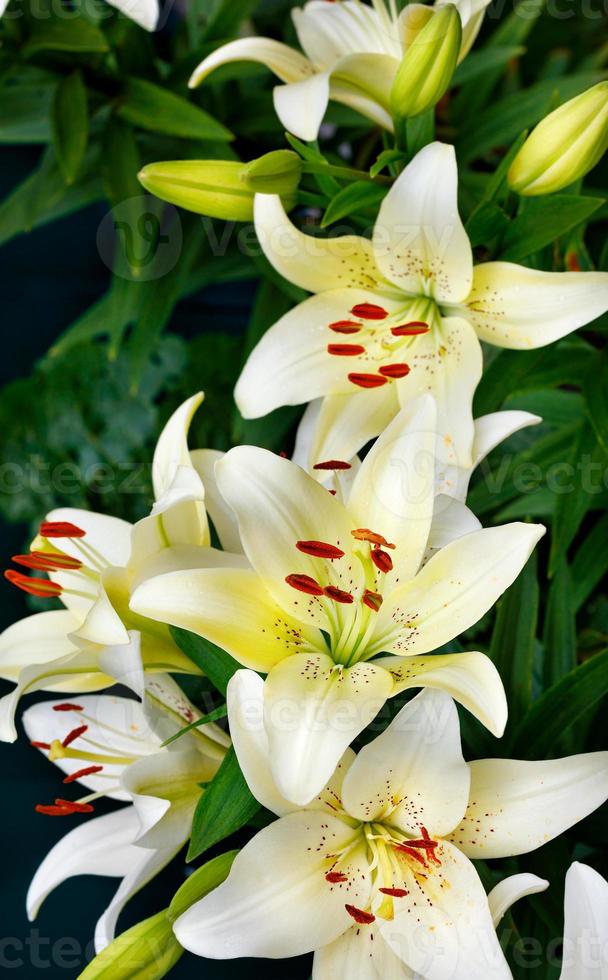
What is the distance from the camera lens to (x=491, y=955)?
494 mm

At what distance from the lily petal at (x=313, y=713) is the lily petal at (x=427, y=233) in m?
0.27

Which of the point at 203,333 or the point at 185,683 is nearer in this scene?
the point at 185,683

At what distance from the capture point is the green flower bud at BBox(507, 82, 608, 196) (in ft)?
1.92

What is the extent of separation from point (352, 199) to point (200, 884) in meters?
0.42

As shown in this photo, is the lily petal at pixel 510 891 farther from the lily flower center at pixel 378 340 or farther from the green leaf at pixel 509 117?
the green leaf at pixel 509 117

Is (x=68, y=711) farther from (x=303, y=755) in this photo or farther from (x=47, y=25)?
(x=47, y=25)

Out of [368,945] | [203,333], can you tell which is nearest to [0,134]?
[203,333]

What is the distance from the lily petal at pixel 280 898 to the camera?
496 mm

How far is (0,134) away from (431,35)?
1.87 feet

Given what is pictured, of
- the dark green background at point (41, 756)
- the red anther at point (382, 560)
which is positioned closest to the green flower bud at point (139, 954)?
the red anther at point (382, 560)

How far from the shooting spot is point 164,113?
3.03 feet

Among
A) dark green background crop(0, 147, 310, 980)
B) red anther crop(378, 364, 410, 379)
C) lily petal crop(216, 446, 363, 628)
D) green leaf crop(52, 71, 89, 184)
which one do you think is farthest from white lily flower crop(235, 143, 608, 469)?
dark green background crop(0, 147, 310, 980)

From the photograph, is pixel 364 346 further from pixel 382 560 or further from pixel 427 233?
pixel 382 560

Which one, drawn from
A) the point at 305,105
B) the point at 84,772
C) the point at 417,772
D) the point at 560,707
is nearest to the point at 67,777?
the point at 84,772
